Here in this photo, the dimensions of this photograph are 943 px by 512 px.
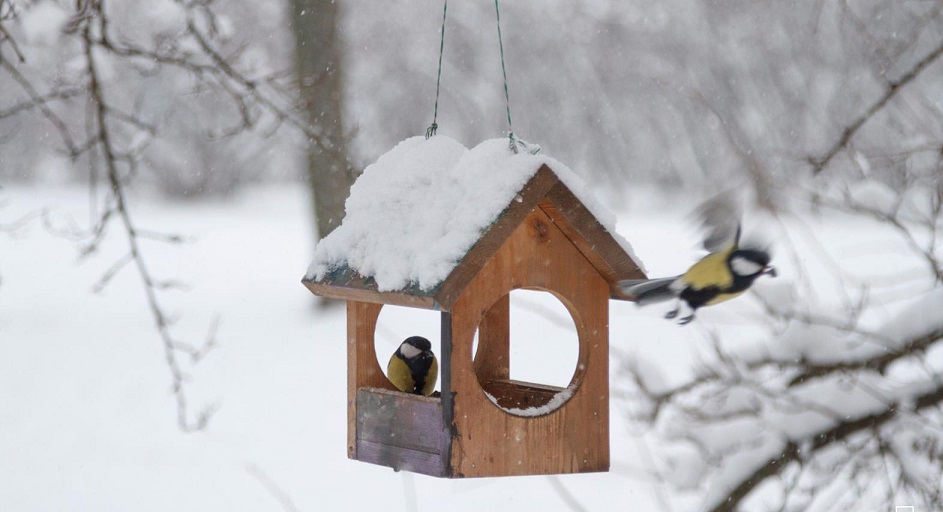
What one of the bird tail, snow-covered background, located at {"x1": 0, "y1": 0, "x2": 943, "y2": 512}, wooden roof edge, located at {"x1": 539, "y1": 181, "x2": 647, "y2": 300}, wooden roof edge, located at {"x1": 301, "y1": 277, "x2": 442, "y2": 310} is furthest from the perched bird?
wooden roof edge, located at {"x1": 301, "y1": 277, "x2": 442, "y2": 310}

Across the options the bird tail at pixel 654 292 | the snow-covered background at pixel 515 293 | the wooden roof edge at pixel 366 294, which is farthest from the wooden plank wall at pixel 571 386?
the bird tail at pixel 654 292

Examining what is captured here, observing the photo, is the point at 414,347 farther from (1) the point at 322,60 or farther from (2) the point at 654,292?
(1) the point at 322,60

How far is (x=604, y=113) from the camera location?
445 inches

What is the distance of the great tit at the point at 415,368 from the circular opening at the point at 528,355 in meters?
0.14

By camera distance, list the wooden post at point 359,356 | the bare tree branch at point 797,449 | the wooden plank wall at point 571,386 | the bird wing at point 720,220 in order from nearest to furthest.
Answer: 1. the bird wing at point 720,220
2. the wooden plank wall at point 571,386
3. the wooden post at point 359,356
4. the bare tree branch at point 797,449

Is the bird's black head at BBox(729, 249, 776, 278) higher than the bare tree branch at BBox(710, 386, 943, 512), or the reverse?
the bird's black head at BBox(729, 249, 776, 278)

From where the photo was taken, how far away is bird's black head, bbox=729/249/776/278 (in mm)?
1813

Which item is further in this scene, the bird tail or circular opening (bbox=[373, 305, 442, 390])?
circular opening (bbox=[373, 305, 442, 390])

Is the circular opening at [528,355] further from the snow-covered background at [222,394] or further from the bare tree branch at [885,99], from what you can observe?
the bare tree branch at [885,99]

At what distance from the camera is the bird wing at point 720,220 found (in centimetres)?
179

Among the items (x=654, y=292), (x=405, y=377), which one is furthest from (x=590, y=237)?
(x=405, y=377)

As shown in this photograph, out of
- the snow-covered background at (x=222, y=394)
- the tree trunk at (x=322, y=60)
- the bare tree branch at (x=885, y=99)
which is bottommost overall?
the snow-covered background at (x=222, y=394)

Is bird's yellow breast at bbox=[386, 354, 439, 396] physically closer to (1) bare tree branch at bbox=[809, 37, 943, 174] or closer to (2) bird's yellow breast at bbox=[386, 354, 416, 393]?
(2) bird's yellow breast at bbox=[386, 354, 416, 393]

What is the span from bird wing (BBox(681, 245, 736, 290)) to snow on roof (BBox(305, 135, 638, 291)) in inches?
15.8
